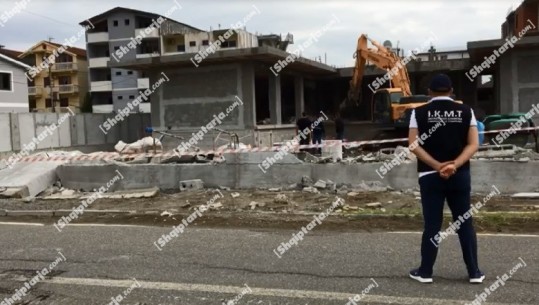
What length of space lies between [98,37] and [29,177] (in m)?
61.4

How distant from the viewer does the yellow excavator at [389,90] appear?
71.1 feet

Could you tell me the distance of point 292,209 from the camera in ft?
33.0

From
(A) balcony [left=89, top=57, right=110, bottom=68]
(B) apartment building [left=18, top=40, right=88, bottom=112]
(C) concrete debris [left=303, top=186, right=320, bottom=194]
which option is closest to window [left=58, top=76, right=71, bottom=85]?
(B) apartment building [left=18, top=40, right=88, bottom=112]

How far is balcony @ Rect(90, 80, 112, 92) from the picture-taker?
6806cm

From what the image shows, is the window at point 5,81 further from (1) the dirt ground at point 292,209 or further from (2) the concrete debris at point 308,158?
(2) the concrete debris at point 308,158

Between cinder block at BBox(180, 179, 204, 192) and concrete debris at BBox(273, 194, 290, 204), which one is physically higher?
cinder block at BBox(180, 179, 204, 192)

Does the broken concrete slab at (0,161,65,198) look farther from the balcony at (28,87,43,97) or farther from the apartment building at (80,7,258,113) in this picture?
the balcony at (28,87,43,97)

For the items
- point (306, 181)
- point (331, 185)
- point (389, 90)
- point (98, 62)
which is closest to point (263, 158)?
point (306, 181)

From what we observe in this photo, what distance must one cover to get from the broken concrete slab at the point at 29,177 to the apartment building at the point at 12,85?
102ft

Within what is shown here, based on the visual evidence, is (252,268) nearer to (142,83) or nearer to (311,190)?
(311,190)

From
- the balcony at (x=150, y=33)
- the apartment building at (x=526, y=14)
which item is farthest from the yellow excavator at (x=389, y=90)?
the balcony at (x=150, y=33)

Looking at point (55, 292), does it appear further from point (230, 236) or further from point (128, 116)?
point (128, 116)

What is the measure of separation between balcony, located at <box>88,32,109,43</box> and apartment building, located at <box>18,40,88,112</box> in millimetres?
4462

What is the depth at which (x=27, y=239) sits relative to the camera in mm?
7914
